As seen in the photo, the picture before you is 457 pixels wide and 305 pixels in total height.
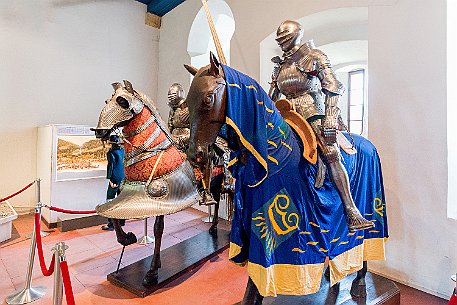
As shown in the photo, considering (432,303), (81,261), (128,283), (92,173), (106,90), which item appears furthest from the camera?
(106,90)

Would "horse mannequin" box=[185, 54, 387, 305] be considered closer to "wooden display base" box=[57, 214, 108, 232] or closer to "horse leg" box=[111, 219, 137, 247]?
"horse leg" box=[111, 219, 137, 247]

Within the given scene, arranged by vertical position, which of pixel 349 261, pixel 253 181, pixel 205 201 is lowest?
pixel 349 261

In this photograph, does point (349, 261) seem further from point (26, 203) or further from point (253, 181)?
point (26, 203)

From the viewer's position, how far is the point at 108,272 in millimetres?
3498

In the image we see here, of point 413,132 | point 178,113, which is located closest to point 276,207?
point 413,132

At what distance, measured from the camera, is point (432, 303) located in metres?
2.87

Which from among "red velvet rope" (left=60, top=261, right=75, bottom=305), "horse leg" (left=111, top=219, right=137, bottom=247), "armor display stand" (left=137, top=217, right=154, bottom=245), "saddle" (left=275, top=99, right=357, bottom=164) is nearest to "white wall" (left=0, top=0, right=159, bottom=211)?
"armor display stand" (left=137, top=217, right=154, bottom=245)

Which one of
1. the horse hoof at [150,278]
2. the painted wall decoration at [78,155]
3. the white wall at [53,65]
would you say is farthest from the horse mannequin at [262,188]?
the white wall at [53,65]

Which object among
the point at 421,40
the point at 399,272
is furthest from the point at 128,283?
the point at 421,40

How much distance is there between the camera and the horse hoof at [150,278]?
120 inches

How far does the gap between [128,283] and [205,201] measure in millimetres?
1110

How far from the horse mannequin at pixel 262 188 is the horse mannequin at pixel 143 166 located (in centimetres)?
122

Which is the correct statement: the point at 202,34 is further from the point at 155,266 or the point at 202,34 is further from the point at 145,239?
the point at 155,266

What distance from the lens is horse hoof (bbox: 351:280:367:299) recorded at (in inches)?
102
